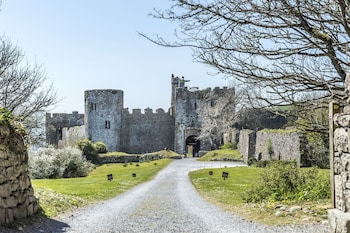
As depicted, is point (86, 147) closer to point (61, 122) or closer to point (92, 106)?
point (92, 106)

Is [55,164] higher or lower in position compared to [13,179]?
lower

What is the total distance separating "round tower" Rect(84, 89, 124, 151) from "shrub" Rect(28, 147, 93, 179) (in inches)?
987

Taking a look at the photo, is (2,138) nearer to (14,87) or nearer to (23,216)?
(23,216)

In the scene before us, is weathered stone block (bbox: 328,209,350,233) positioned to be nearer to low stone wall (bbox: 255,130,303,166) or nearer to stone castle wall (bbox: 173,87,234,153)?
low stone wall (bbox: 255,130,303,166)

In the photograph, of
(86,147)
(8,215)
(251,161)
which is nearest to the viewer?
(8,215)

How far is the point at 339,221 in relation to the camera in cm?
665

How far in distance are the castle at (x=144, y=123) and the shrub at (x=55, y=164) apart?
25339 mm

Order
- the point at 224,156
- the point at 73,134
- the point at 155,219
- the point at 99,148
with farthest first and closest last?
the point at 73,134 < the point at 99,148 < the point at 224,156 < the point at 155,219

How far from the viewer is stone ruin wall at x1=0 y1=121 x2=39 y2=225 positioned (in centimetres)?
930

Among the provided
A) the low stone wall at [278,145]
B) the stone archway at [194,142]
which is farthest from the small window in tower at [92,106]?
the low stone wall at [278,145]

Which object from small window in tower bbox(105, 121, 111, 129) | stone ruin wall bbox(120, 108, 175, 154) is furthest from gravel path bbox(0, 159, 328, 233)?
stone ruin wall bbox(120, 108, 175, 154)

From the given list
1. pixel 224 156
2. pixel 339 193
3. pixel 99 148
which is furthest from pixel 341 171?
pixel 99 148

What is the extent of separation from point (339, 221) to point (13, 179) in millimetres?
6516

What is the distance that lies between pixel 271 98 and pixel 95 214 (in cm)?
555
